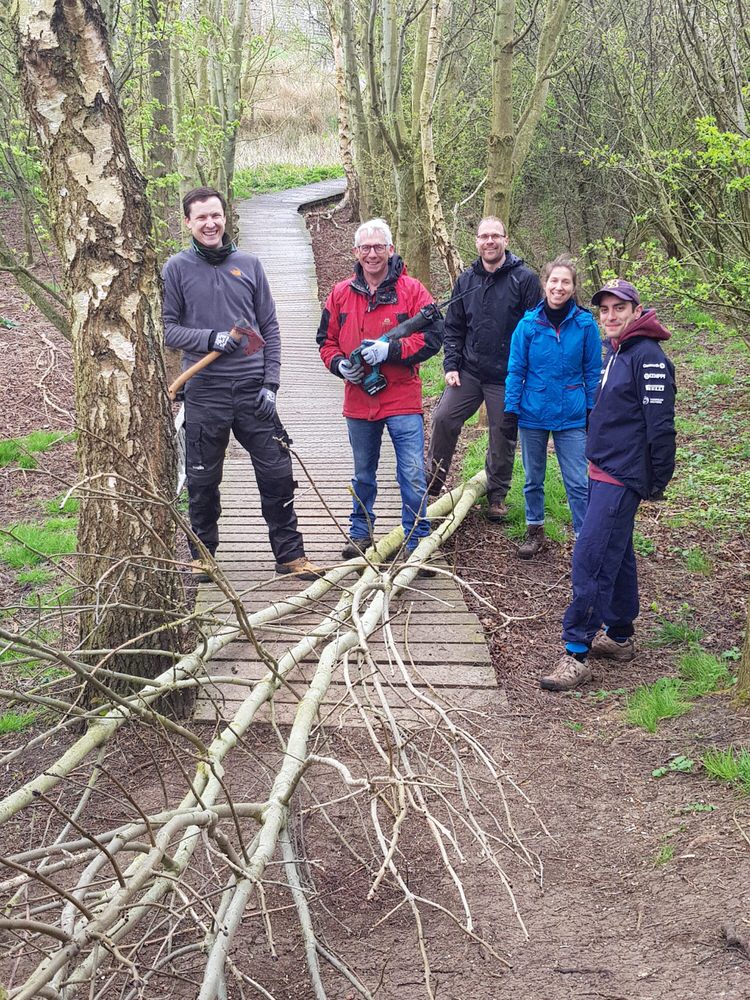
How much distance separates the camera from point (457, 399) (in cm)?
671

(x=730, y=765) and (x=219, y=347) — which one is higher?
(x=219, y=347)

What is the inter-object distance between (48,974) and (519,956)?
5.41ft

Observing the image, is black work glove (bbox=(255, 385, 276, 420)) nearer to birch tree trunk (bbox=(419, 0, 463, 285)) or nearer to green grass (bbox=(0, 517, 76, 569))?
green grass (bbox=(0, 517, 76, 569))

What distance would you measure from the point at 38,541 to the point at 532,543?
3.63 metres

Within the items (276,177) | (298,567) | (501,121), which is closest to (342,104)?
(276,177)

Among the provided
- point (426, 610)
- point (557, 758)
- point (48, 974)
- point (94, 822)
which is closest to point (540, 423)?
point (426, 610)

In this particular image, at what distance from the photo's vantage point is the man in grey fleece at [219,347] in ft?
18.3

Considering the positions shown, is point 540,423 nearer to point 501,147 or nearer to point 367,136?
point 501,147

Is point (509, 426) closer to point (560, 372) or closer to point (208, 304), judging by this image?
point (560, 372)

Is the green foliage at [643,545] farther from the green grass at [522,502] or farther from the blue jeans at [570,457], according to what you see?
the blue jeans at [570,457]

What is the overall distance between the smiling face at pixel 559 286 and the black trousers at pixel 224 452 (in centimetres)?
188

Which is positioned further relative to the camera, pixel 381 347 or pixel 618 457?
pixel 381 347

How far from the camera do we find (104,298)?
14.3 ft

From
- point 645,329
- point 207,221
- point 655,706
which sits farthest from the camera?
point 207,221
